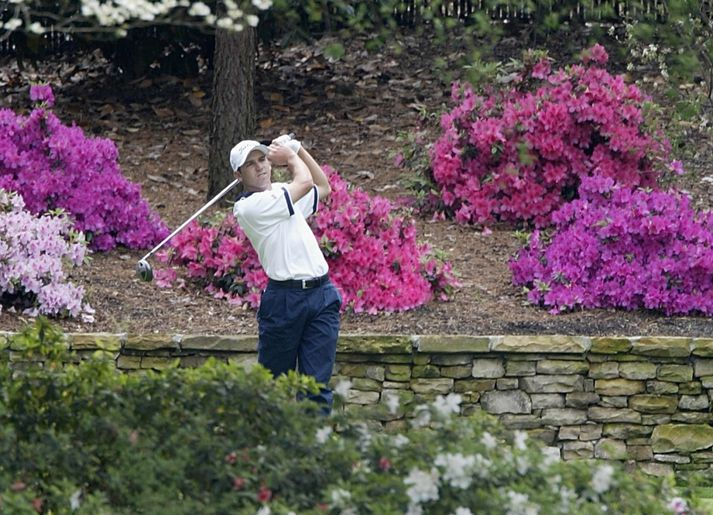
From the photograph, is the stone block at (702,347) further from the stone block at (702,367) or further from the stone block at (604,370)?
the stone block at (604,370)

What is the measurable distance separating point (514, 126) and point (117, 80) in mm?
4402

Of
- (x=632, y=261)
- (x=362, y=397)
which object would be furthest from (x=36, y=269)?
(x=632, y=261)

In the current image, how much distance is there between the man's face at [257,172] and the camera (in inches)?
209

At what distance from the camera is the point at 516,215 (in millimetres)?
8461

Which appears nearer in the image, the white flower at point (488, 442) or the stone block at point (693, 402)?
the white flower at point (488, 442)

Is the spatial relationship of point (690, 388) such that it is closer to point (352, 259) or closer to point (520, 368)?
point (520, 368)

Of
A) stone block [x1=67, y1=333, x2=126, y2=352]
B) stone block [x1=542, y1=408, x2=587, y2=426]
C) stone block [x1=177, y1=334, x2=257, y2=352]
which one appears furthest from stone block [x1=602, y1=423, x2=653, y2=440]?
stone block [x1=67, y1=333, x2=126, y2=352]

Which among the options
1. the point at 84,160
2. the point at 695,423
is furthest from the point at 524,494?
the point at 84,160

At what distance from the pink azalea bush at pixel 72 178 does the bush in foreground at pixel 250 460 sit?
4.29 m

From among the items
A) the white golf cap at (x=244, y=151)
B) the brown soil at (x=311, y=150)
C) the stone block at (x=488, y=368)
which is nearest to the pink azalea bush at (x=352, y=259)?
the brown soil at (x=311, y=150)

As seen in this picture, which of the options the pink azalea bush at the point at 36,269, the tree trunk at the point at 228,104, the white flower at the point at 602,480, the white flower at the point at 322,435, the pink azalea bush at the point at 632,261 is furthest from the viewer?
the tree trunk at the point at 228,104

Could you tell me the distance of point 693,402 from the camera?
607cm

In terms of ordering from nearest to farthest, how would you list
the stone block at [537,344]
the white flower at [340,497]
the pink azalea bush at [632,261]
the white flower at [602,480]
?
the white flower at [340,497]
the white flower at [602,480]
the stone block at [537,344]
the pink azalea bush at [632,261]

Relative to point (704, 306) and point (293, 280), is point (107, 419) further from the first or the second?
point (704, 306)
